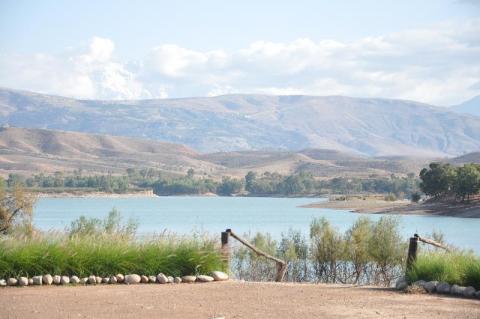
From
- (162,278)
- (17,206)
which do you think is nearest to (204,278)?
(162,278)

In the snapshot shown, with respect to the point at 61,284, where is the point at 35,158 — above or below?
above

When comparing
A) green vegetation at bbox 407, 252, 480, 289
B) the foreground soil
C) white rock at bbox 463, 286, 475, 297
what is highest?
green vegetation at bbox 407, 252, 480, 289

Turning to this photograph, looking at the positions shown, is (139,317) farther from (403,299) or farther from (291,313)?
(403,299)

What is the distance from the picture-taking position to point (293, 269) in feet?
82.2

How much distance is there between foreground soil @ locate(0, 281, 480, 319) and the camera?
38.6 feet

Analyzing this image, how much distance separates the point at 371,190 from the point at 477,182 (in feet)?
189

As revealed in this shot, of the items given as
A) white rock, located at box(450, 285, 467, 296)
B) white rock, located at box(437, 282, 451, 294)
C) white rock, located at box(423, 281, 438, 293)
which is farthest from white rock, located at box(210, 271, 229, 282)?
white rock, located at box(450, 285, 467, 296)

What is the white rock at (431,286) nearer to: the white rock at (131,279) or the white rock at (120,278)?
the white rock at (131,279)

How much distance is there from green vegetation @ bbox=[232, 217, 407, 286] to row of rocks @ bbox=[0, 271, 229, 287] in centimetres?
677

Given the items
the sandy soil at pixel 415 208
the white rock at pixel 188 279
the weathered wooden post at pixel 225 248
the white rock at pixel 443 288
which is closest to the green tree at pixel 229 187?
the sandy soil at pixel 415 208

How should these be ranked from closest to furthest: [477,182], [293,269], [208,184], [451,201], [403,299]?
[403,299] < [293,269] < [477,182] < [451,201] < [208,184]

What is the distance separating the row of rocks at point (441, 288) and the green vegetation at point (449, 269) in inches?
7.9

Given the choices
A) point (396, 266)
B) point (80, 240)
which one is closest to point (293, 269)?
point (396, 266)

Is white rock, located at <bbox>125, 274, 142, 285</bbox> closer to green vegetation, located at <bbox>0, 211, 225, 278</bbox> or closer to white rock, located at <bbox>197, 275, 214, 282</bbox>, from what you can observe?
green vegetation, located at <bbox>0, 211, 225, 278</bbox>
